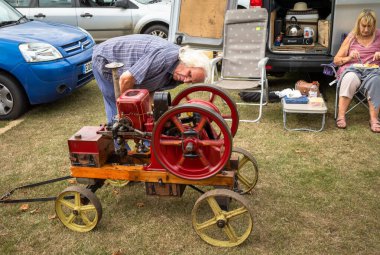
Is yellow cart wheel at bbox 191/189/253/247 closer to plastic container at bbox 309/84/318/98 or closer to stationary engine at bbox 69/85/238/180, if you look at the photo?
stationary engine at bbox 69/85/238/180

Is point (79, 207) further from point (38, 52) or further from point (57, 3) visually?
point (57, 3)

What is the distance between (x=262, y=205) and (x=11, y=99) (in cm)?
385

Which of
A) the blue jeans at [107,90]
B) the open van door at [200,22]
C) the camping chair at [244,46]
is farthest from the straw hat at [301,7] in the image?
the blue jeans at [107,90]

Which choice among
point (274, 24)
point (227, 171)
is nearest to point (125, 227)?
point (227, 171)

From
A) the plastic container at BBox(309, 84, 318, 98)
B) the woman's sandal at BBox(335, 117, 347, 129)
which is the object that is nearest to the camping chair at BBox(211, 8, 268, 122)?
the plastic container at BBox(309, 84, 318, 98)

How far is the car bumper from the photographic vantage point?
520cm

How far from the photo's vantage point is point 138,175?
9.57 ft

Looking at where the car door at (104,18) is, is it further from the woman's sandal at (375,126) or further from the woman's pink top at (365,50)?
the woman's sandal at (375,126)

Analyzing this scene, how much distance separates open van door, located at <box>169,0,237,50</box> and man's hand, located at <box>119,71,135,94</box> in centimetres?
361

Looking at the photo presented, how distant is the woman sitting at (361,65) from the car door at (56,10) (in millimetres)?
5562

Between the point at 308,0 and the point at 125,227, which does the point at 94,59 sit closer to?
the point at 125,227

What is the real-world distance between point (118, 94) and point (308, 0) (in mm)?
5432

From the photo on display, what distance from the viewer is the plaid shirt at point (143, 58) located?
2982mm

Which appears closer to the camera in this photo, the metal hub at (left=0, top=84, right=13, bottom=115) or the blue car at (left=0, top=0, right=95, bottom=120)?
the blue car at (left=0, top=0, right=95, bottom=120)
